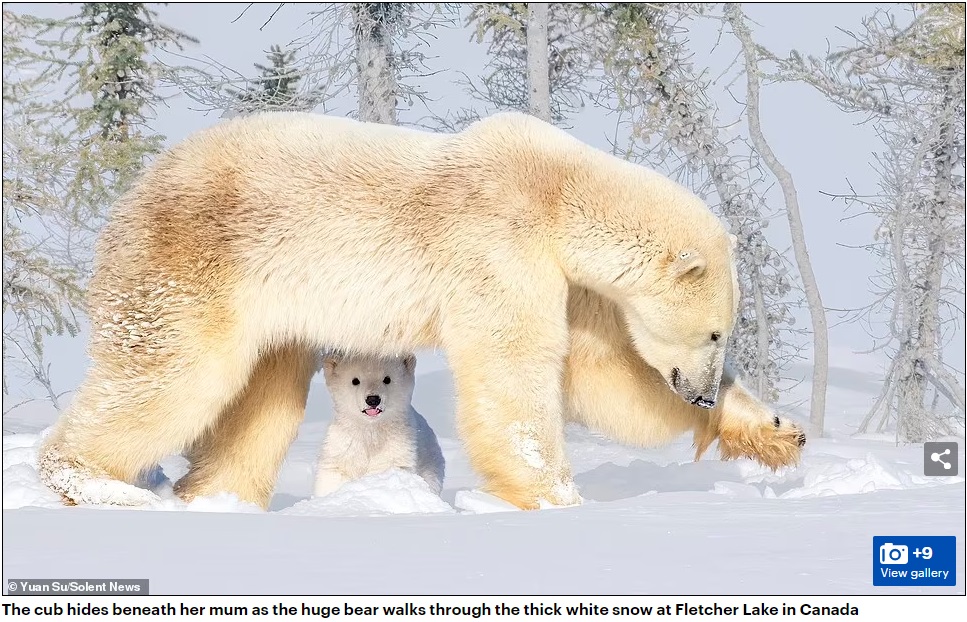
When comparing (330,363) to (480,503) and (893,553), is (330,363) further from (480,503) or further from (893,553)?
(893,553)

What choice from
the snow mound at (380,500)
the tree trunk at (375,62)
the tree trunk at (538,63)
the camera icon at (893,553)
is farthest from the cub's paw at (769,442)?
the tree trunk at (375,62)

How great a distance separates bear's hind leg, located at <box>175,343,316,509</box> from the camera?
18.9 ft

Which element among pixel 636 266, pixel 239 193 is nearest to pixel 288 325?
pixel 239 193

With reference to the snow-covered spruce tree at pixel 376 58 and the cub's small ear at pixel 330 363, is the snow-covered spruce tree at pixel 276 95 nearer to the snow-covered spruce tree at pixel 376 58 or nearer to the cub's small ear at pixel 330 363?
the snow-covered spruce tree at pixel 376 58

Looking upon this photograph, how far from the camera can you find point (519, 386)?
4.78 metres

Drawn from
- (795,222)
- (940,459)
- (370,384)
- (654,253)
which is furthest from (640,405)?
(795,222)

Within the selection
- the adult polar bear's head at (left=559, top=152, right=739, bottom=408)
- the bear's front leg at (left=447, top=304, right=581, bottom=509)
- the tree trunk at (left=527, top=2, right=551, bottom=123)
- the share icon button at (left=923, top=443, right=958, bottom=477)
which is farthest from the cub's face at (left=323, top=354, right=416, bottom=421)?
the tree trunk at (left=527, top=2, right=551, bottom=123)

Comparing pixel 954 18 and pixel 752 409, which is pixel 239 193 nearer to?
pixel 752 409

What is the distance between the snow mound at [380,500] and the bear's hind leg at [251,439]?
3.17ft

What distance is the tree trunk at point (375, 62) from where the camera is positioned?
10.6 metres

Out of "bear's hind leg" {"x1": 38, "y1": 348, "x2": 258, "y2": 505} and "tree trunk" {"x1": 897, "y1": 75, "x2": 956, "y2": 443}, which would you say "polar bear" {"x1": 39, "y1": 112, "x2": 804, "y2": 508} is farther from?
"tree trunk" {"x1": 897, "y1": 75, "x2": 956, "y2": 443}

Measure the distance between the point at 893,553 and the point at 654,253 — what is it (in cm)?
202

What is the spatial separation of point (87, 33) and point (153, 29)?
0.74 m

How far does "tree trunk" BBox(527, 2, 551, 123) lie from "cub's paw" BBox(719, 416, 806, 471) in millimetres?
5660
